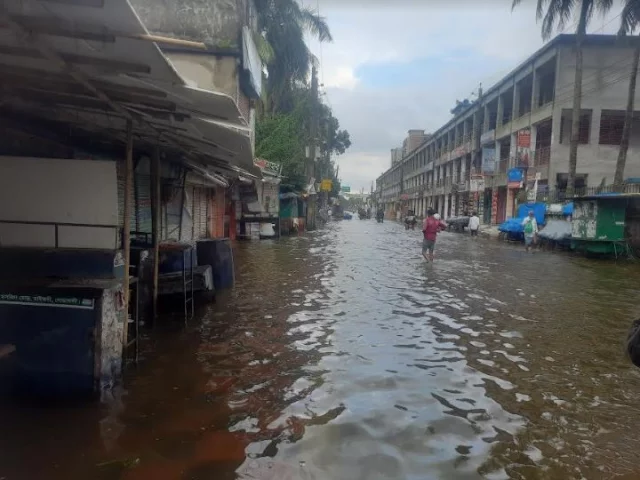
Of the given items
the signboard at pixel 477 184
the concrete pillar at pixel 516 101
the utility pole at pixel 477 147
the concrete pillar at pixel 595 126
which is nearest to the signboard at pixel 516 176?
the concrete pillar at pixel 595 126

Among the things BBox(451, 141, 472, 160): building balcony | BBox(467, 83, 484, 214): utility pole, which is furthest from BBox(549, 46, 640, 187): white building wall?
BBox(451, 141, 472, 160): building balcony

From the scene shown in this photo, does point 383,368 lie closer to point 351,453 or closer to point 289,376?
point 289,376

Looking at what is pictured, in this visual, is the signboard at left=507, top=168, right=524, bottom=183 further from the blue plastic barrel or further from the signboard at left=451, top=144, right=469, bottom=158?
the blue plastic barrel

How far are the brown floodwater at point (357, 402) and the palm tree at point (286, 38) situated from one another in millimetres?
23238

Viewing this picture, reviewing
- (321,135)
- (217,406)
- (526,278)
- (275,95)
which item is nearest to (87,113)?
(217,406)

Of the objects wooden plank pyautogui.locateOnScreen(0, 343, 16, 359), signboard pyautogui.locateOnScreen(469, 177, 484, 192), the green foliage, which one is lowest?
wooden plank pyautogui.locateOnScreen(0, 343, 16, 359)

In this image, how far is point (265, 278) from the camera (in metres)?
11.6

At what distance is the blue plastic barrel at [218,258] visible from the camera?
9.23m

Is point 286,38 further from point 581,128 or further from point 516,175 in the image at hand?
point 581,128

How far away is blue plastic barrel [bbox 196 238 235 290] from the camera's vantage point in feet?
30.3

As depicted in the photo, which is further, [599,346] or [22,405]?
[599,346]

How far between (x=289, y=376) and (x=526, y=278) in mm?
9352

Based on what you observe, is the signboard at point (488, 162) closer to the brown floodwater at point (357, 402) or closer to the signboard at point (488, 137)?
the signboard at point (488, 137)

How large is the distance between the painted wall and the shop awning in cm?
61
